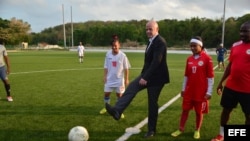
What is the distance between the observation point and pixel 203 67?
506 centimetres

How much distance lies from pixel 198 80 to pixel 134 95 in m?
1.26

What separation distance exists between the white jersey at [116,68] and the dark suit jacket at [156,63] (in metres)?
1.65

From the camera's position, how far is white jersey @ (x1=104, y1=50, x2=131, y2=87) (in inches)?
258

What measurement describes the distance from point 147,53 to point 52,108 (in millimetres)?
3716

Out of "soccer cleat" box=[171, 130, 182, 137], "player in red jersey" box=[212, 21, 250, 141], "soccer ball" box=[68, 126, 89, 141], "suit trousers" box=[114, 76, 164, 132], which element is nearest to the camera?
"player in red jersey" box=[212, 21, 250, 141]

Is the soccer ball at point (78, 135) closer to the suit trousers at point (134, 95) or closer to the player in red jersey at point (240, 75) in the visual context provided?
the suit trousers at point (134, 95)

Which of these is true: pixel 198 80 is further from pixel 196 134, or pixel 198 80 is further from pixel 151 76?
pixel 196 134

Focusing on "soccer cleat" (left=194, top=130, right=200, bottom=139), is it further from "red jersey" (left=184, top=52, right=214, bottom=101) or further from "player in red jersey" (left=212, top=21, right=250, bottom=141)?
"player in red jersey" (left=212, top=21, right=250, bottom=141)

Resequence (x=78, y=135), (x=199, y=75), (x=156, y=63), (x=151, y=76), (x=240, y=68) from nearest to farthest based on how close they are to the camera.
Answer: (x=240, y=68) → (x=78, y=135) → (x=156, y=63) → (x=151, y=76) → (x=199, y=75)

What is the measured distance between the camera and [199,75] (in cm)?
512

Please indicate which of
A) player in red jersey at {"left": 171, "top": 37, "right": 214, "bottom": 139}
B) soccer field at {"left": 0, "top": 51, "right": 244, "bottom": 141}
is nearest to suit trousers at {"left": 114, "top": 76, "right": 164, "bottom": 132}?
soccer field at {"left": 0, "top": 51, "right": 244, "bottom": 141}

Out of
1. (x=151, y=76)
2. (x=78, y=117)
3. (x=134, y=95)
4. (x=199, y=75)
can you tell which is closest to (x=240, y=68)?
(x=199, y=75)

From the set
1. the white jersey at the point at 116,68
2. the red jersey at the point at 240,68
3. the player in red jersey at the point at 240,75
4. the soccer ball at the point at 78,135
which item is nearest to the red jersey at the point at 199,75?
the player in red jersey at the point at 240,75

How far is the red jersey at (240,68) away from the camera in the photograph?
167 inches
